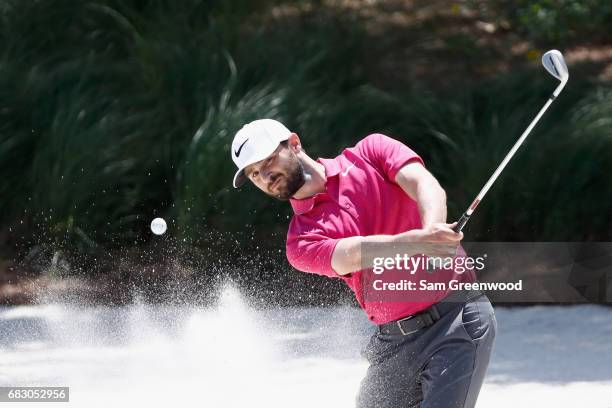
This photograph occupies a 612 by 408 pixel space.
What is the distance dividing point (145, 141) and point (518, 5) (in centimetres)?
379

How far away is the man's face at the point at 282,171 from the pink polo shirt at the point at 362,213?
54 mm

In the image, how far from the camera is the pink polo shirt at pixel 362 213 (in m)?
3.65

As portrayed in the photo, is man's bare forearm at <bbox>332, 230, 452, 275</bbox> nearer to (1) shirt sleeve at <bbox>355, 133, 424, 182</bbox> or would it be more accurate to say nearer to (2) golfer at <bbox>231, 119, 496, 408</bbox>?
(2) golfer at <bbox>231, 119, 496, 408</bbox>

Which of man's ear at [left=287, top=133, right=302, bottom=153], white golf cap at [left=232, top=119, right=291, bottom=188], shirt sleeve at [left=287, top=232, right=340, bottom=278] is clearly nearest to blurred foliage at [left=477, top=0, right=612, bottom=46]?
man's ear at [left=287, top=133, right=302, bottom=153]

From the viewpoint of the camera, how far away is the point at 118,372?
6.39m

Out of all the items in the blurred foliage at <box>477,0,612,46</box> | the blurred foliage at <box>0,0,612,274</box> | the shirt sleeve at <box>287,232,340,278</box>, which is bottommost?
the blurred foliage at <box>0,0,612,274</box>

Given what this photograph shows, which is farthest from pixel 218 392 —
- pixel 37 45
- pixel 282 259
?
pixel 37 45

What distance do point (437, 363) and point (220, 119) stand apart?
204 inches

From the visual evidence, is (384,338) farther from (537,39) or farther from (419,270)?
(537,39)

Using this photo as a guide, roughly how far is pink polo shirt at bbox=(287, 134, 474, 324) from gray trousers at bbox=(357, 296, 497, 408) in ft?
0.31

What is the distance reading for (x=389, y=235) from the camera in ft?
12.0

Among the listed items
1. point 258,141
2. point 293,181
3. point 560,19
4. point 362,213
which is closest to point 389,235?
point 362,213

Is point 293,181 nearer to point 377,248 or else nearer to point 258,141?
point 258,141

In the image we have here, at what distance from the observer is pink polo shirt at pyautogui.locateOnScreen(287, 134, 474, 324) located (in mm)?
3648
